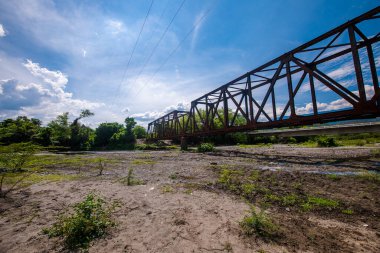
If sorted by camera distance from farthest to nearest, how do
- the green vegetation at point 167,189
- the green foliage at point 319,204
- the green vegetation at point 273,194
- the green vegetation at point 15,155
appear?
1. the green vegetation at point 15,155
2. the green vegetation at point 167,189
3. the green vegetation at point 273,194
4. the green foliage at point 319,204

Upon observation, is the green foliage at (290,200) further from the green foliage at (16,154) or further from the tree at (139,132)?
the tree at (139,132)

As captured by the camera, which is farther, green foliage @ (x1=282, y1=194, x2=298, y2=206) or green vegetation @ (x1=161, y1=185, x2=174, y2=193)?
green vegetation @ (x1=161, y1=185, x2=174, y2=193)

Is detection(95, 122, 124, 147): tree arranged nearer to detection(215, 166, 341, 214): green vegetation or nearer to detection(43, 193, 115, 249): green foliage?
detection(215, 166, 341, 214): green vegetation

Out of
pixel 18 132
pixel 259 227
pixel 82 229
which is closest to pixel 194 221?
pixel 259 227

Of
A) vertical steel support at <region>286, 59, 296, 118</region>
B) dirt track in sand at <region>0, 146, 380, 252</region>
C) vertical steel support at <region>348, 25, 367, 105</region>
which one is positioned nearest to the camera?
dirt track in sand at <region>0, 146, 380, 252</region>

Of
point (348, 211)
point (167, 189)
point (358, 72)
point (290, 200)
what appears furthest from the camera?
point (358, 72)

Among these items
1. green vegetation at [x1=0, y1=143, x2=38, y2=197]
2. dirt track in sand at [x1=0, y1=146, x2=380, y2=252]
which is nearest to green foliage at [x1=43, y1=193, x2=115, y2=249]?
dirt track in sand at [x1=0, y1=146, x2=380, y2=252]

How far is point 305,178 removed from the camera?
5973 millimetres

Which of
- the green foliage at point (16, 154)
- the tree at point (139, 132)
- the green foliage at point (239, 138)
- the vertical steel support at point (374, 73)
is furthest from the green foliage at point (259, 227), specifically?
the tree at point (139, 132)

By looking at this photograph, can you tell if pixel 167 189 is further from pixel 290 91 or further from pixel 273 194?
pixel 290 91

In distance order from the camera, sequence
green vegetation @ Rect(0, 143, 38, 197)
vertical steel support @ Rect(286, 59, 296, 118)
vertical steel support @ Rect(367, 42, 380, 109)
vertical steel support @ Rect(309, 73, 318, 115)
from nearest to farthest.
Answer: green vegetation @ Rect(0, 143, 38, 197)
vertical steel support @ Rect(367, 42, 380, 109)
vertical steel support @ Rect(309, 73, 318, 115)
vertical steel support @ Rect(286, 59, 296, 118)

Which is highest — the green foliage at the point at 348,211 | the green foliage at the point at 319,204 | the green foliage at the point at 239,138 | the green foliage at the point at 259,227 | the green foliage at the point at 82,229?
the green foliage at the point at 239,138

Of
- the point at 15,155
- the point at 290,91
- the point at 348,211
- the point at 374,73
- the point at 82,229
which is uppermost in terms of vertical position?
the point at 290,91

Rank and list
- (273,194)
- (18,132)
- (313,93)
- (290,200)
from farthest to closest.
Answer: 1. (18,132)
2. (313,93)
3. (273,194)
4. (290,200)
